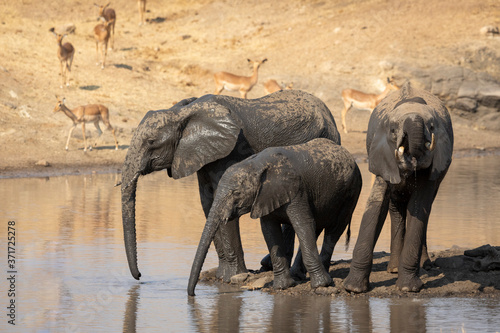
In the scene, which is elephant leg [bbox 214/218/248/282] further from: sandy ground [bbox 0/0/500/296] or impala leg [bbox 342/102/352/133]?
impala leg [bbox 342/102/352/133]

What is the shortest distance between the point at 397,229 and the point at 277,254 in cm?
143

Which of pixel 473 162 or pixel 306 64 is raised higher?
pixel 306 64

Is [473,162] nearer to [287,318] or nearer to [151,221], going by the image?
[151,221]

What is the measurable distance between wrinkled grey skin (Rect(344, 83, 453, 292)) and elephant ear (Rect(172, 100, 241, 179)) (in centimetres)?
150

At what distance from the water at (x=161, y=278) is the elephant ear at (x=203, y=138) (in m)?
1.25

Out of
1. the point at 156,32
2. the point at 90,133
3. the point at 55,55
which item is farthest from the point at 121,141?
the point at 156,32

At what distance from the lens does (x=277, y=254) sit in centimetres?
923

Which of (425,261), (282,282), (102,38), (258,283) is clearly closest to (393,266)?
(425,261)

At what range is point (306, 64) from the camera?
1172 inches

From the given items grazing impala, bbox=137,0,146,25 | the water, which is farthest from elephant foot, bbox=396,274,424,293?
grazing impala, bbox=137,0,146,25

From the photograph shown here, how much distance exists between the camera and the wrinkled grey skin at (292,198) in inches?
347

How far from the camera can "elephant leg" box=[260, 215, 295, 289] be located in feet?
30.3

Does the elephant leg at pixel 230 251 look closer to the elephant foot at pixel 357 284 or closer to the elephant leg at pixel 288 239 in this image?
the elephant leg at pixel 288 239

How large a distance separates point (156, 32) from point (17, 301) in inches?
1084
